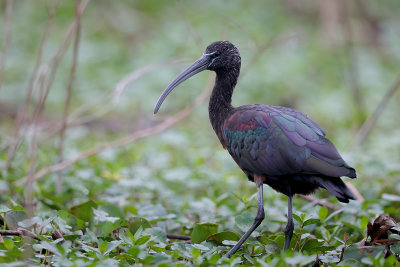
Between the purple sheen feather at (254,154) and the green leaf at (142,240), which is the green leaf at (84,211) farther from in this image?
the purple sheen feather at (254,154)

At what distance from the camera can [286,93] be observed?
38.4ft

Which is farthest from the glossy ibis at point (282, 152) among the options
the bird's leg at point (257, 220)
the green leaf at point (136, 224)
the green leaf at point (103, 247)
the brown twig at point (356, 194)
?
the brown twig at point (356, 194)

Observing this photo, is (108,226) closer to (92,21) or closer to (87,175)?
(87,175)

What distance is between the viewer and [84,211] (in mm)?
4848

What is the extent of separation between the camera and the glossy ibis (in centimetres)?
439

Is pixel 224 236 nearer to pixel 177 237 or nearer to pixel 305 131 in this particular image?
pixel 177 237

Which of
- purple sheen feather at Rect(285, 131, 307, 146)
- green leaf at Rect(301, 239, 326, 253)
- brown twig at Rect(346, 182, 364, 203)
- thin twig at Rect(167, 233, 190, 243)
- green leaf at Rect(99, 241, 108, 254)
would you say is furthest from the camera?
brown twig at Rect(346, 182, 364, 203)

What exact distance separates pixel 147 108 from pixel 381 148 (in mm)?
4354

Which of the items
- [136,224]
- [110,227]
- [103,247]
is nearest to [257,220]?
[136,224]

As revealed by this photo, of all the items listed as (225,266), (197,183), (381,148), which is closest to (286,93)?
(381,148)

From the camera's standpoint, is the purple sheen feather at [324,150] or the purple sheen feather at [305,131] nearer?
the purple sheen feather at [324,150]

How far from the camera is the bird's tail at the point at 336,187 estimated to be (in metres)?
4.36

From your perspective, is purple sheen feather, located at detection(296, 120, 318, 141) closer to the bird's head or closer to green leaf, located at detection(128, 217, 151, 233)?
the bird's head

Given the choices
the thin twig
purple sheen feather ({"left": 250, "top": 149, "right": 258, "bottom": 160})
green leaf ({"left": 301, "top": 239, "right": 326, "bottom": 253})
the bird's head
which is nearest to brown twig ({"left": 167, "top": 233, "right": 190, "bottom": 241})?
the thin twig
